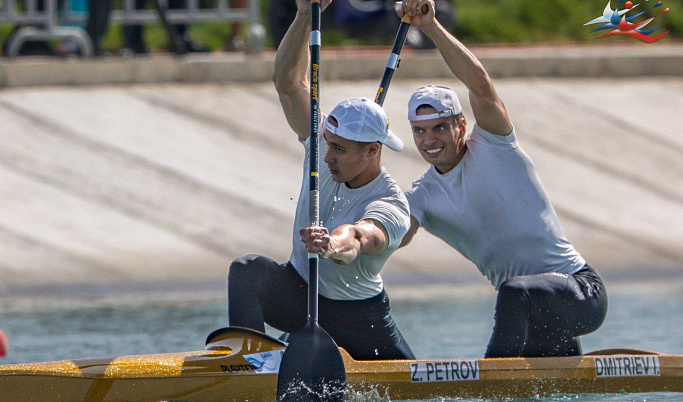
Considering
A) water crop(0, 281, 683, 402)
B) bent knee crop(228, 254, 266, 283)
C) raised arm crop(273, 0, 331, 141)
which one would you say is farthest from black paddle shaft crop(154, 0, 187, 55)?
bent knee crop(228, 254, 266, 283)

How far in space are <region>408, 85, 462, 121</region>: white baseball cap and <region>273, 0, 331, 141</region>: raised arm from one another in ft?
1.57

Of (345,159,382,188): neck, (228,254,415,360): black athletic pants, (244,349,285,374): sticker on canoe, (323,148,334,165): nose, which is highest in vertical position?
(323,148,334,165): nose

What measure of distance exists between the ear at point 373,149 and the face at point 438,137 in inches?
15.1

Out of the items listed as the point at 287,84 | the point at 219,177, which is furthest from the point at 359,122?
the point at 219,177

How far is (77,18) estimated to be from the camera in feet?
42.1

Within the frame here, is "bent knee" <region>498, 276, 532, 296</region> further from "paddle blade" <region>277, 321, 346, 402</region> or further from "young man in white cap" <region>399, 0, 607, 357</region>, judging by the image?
"paddle blade" <region>277, 321, 346, 402</region>

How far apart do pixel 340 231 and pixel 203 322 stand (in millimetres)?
3684

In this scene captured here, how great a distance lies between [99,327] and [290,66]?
3.20 m

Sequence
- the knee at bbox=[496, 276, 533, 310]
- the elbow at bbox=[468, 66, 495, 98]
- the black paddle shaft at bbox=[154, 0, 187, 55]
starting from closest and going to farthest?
the knee at bbox=[496, 276, 533, 310], the elbow at bbox=[468, 66, 495, 98], the black paddle shaft at bbox=[154, 0, 187, 55]

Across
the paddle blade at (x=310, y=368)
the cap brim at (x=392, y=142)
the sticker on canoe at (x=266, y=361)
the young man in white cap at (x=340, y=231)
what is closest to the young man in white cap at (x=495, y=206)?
the cap brim at (x=392, y=142)

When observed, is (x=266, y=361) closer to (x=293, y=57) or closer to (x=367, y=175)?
(x=367, y=175)

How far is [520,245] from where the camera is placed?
231 inches

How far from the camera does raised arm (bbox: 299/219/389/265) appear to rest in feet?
16.6

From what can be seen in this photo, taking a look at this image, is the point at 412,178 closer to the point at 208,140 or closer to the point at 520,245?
the point at 208,140
